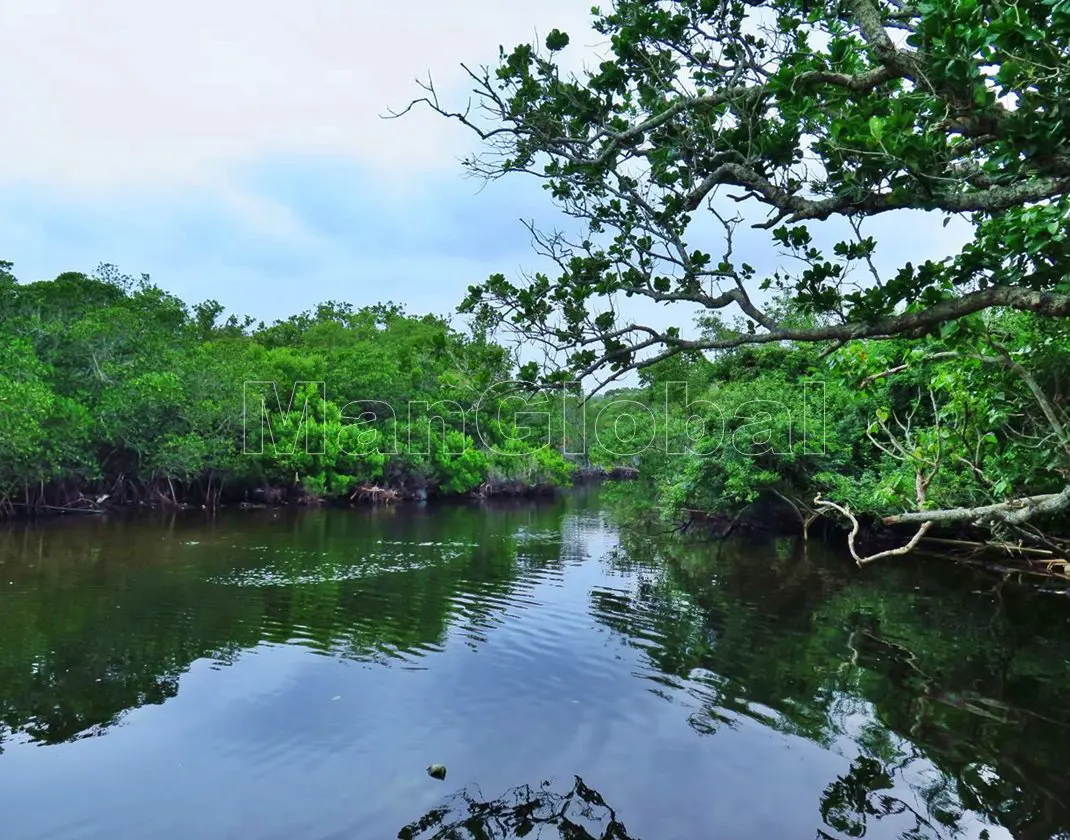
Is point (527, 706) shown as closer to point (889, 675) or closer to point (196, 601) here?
point (889, 675)

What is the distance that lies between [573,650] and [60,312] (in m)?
25.2

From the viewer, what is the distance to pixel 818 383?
2050cm

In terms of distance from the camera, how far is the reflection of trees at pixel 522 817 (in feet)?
18.9

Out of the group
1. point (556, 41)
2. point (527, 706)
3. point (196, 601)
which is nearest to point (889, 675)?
point (527, 706)

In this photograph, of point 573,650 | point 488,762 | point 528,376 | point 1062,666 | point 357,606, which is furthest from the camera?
point 357,606

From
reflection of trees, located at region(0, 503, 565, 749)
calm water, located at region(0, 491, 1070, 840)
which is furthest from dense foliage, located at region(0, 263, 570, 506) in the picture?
calm water, located at region(0, 491, 1070, 840)

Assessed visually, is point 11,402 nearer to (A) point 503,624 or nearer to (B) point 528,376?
(A) point 503,624

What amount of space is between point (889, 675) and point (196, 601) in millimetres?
11354

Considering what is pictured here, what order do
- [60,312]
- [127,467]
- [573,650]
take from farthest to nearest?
[127,467] < [60,312] < [573,650]

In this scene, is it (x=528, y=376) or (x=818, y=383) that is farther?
(x=818, y=383)

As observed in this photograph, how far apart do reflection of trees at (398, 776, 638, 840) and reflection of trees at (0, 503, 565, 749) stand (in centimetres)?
407

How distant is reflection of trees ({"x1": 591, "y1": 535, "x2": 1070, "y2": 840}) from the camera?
6.36m

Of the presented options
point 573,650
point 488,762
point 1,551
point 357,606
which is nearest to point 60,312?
point 1,551

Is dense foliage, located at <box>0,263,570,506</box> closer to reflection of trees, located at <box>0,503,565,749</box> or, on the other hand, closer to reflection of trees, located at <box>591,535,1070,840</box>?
reflection of trees, located at <box>0,503,565,749</box>
